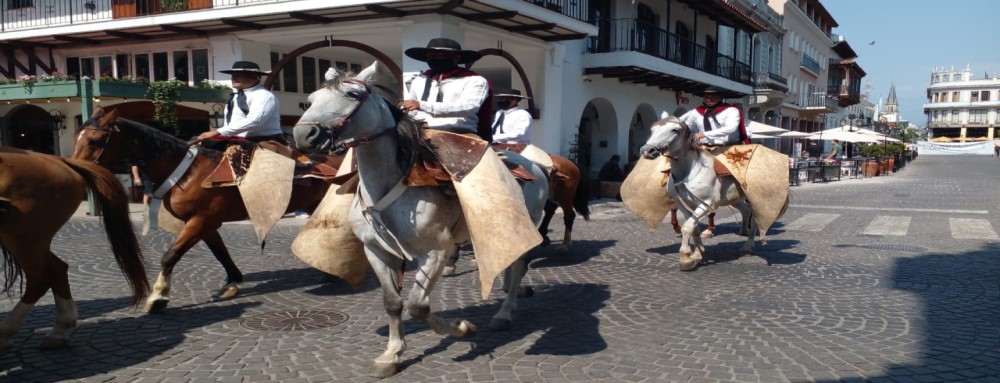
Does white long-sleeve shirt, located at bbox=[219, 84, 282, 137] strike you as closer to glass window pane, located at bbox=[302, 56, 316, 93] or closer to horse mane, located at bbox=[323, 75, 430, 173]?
horse mane, located at bbox=[323, 75, 430, 173]

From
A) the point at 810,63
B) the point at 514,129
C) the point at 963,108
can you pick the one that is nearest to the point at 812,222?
the point at 514,129

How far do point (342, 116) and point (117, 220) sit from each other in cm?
240

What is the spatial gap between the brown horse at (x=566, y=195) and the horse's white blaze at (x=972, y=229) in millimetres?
6349

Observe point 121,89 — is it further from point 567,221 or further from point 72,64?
point 567,221

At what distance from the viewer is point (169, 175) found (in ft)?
18.8

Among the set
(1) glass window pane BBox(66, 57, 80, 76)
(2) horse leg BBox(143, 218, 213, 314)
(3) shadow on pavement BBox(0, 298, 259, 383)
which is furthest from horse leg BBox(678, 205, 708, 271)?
(1) glass window pane BBox(66, 57, 80, 76)

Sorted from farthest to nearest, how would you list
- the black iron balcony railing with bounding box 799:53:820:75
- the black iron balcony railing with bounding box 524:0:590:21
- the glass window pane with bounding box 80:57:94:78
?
1. the black iron balcony railing with bounding box 799:53:820:75
2. the glass window pane with bounding box 80:57:94:78
3. the black iron balcony railing with bounding box 524:0:590:21

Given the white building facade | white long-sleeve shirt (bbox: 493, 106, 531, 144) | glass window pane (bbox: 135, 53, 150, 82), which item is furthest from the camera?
glass window pane (bbox: 135, 53, 150, 82)

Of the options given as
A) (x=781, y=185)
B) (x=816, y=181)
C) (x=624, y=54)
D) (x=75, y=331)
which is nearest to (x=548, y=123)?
(x=624, y=54)

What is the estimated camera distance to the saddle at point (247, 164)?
5.89 metres

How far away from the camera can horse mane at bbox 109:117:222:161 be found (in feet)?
18.3

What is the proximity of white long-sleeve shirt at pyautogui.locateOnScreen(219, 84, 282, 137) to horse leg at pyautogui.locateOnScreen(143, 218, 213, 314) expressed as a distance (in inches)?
41.2

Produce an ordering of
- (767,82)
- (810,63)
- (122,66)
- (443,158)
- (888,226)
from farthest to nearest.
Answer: (810,63)
(767,82)
(122,66)
(888,226)
(443,158)

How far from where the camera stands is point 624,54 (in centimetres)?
1750
